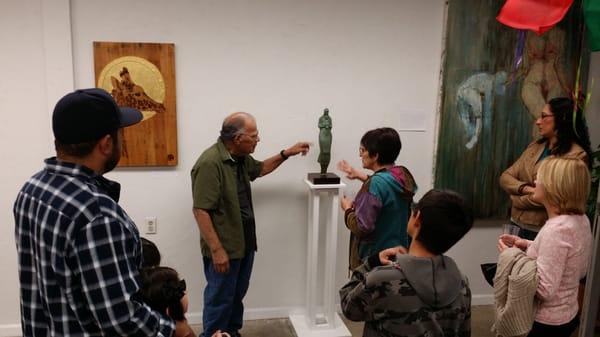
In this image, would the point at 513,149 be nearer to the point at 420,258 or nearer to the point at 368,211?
the point at 368,211

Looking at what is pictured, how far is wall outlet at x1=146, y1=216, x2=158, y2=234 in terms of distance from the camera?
2812 millimetres

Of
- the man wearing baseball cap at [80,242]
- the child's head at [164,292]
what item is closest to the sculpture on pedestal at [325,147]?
the child's head at [164,292]

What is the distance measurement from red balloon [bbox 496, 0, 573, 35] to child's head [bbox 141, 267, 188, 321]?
188 cm

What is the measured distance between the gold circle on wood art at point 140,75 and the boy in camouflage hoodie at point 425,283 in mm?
1804

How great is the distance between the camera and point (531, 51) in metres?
2.98

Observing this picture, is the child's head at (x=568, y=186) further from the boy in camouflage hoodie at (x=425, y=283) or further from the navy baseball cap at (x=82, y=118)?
the navy baseball cap at (x=82, y=118)

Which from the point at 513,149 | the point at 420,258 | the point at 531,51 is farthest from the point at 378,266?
the point at 531,51

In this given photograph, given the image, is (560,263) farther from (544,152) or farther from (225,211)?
(225,211)

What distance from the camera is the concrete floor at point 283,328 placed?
2.90 metres

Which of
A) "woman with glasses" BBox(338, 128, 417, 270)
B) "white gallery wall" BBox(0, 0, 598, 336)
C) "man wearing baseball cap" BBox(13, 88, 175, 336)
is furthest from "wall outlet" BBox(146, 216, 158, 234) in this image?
"man wearing baseball cap" BBox(13, 88, 175, 336)

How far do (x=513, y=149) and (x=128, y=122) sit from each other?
2572mm

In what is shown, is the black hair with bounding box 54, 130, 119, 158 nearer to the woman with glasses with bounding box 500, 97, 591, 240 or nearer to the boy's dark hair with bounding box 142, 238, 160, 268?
the boy's dark hair with bounding box 142, 238, 160, 268

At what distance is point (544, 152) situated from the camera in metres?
2.58

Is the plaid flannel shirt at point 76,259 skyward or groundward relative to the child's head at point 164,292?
skyward
